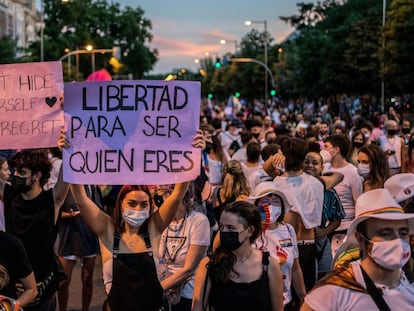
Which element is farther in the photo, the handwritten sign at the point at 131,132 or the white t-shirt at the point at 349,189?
the white t-shirt at the point at 349,189

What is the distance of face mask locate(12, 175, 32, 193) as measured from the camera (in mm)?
5336

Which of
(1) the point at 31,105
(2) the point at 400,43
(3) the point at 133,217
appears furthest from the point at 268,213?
(2) the point at 400,43

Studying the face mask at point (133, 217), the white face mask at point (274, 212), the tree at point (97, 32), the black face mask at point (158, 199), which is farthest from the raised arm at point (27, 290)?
the tree at point (97, 32)

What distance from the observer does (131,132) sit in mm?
4707

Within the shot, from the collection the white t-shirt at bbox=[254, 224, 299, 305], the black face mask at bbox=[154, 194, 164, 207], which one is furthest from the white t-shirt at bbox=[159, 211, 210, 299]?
the white t-shirt at bbox=[254, 224, 299, 305]

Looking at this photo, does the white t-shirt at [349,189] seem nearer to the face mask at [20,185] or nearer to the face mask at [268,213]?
the face mask at [268,213]

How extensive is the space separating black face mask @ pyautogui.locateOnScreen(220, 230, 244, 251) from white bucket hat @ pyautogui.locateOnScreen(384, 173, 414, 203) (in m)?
0.89

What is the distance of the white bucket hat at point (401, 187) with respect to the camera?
417cm

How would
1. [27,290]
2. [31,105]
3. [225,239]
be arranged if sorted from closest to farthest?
[225,239], [27,290], [31,105]

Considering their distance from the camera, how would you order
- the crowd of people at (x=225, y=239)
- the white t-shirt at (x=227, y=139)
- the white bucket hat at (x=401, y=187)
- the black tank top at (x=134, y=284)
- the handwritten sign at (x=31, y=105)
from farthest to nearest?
the white t-shirt at (x=227, y=139), the handwritten sign at (x=31, y=105), the black tank top at (x=134, y=284), the white bucket hat at (x=401, y=187), the crowd of people at (x=225, y=239)

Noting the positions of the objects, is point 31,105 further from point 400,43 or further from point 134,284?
point 400,43

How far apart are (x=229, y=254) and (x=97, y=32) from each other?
3573 inches

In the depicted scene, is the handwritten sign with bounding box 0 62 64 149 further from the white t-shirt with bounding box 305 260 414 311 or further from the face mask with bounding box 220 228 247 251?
the white t-shirt with bounding box 305 260 414 311

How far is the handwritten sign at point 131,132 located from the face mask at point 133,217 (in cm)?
19
